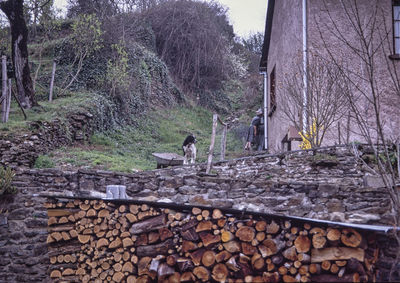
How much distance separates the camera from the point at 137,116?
15.7 meters

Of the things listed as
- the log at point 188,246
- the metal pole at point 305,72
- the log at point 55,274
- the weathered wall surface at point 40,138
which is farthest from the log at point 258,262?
the weathered wall surface at point 40,138

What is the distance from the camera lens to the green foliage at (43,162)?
9.27 m

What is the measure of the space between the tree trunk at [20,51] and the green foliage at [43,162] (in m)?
3.15

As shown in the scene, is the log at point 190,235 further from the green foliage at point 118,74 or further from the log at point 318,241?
the green foliage at point 118,74

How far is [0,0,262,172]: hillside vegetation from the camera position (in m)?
12.5

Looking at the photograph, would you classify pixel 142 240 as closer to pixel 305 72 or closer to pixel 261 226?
pixel 261 226

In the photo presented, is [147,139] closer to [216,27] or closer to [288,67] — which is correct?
[288,67]

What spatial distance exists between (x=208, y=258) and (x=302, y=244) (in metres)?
0.71

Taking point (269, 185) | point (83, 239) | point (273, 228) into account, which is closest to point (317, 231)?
point (273, 228)

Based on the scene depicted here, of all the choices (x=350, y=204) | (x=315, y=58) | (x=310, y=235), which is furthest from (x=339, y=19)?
(x=310, y=235)

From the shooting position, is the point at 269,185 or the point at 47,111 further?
the point at 47,111

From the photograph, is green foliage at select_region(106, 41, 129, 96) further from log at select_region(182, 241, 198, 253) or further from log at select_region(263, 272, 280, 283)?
log at select_region(263, 272, 280, 283)

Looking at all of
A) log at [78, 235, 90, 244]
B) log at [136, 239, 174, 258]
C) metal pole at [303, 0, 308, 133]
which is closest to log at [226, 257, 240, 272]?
log at [136, 239, 174, 258]

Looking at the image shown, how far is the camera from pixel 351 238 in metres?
2.70
